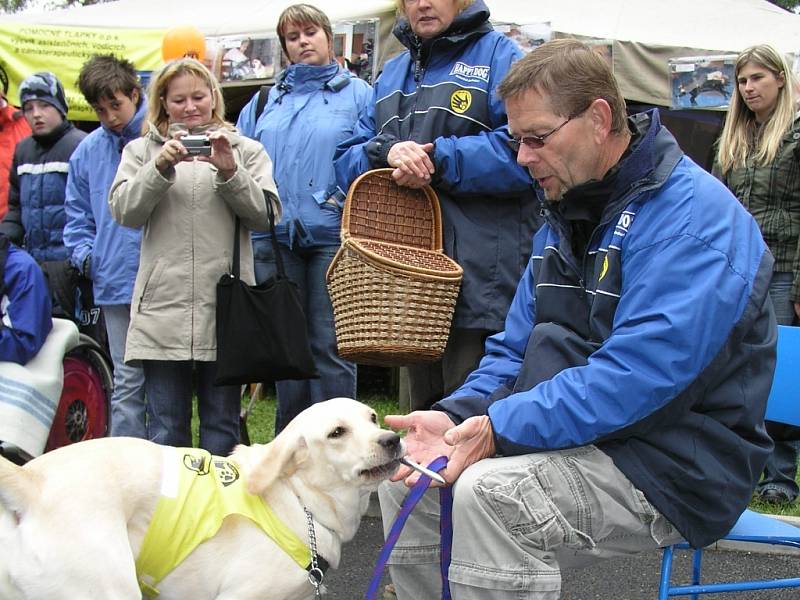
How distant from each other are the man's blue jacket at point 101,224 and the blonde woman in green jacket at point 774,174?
3420mm

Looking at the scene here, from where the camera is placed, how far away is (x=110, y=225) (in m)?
4.94

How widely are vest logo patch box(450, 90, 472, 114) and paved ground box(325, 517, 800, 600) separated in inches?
86.0

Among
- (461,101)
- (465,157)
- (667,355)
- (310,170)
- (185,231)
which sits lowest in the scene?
(185,231)

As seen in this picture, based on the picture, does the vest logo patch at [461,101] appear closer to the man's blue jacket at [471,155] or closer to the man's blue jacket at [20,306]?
the man's blue jacket at [471,155]

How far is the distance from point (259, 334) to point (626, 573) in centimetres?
206

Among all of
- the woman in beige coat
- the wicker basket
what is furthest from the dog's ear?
the woman in beige coat

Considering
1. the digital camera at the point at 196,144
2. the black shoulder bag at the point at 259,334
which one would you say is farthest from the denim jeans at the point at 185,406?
the digital camera at the point at 196,144

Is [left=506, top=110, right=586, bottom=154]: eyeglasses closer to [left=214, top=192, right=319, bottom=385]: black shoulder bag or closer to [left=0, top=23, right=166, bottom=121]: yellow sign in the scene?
[left=214, top=192, right=319, bottom=385]: black shoulder bag

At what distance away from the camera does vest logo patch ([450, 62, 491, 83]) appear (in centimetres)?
390

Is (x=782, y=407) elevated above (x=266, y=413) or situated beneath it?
elevated above

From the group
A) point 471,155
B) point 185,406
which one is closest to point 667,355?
point 471,155

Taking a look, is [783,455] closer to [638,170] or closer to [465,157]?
[465,157]

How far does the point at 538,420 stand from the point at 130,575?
125 centimetres

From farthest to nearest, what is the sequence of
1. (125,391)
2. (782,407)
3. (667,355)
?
(125,391), (782,407), (667,355)
